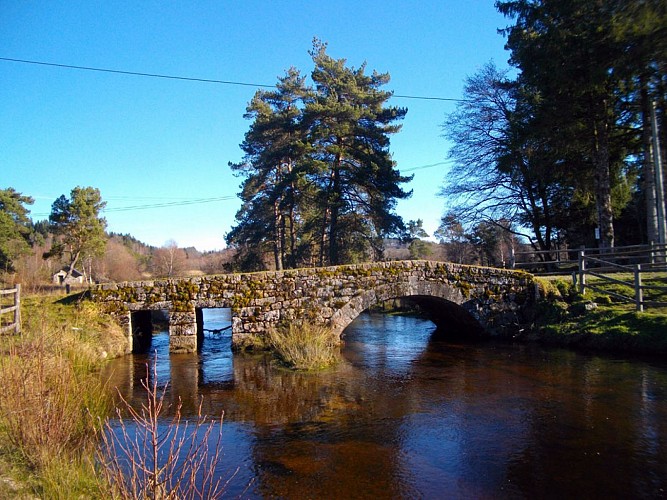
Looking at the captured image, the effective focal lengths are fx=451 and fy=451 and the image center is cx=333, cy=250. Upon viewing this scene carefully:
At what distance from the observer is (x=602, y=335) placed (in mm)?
11297

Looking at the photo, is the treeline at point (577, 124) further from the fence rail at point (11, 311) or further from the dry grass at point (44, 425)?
the fence rail at point (11, 311)

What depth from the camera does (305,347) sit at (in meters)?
10.6

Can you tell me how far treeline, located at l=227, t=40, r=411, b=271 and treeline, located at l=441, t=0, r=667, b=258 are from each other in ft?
13.7

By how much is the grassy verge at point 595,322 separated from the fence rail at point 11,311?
516 inches

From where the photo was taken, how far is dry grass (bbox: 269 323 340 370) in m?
10.5

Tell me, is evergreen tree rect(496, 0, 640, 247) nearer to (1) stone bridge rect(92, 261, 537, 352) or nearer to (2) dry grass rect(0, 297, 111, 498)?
(1) stone bridge rect(92, 261, 537, 352)

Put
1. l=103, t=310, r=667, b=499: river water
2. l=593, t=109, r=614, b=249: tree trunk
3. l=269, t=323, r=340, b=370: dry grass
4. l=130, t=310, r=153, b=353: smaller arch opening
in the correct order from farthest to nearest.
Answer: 1. l=593, t=109, r=614, b=249: tree trunk
2. l=130, t=310, r=153, b=353: smaller arch opening
3. l=269, t=323, r=340, b=370: dry grass
4. l=103, t=310, r=667, b=499: river water

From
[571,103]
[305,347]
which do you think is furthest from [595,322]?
[571,103]

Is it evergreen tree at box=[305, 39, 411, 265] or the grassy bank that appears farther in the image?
evergreen tree at box=[305, 39, 411, 265]

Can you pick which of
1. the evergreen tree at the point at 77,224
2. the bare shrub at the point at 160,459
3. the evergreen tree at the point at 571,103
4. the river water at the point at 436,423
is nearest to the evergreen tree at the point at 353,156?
the evergreen tree at the point at 571,103

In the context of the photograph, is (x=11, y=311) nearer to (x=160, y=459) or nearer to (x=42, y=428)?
(x=160, y=459)

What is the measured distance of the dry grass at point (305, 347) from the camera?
10453 millimetres

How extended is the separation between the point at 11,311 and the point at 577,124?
1854 centimetres

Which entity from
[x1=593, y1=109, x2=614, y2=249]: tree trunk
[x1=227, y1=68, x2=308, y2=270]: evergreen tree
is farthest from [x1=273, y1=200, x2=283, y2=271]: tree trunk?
[x1=593, y1=109, x2=614, y2=249]: tree trunk
